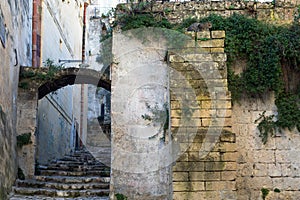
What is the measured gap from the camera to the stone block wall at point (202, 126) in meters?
6.50

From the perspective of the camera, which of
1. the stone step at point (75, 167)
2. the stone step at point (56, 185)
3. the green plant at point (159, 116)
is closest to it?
the green plant at point (159, 116)

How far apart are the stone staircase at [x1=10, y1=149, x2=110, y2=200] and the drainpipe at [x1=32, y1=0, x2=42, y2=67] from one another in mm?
3151

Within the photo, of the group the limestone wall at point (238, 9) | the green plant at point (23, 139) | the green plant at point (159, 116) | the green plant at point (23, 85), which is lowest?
the green plant at point (23, 139)

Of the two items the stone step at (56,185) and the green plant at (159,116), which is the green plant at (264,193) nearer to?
the green plant at (159,116)

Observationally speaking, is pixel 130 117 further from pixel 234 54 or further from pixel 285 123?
pixel 285 123

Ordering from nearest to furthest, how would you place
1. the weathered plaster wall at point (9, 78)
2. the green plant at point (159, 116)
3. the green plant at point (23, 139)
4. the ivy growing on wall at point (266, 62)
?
the weathered plaster wall at point (9, 78), the ivy growing on wall at point (266, 62), the green plant at point (159, 116), the green plant at point (23, 139)

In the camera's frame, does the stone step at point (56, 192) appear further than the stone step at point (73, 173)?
No

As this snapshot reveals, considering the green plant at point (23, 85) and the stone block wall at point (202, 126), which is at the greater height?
the green plant at point (23, 85)

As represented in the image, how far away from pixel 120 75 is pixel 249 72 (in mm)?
2705

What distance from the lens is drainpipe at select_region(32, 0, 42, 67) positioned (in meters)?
13.0

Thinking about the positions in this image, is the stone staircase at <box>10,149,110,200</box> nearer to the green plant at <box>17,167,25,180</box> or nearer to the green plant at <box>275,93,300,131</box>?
the green plant at <box>17,167,25,180</box>

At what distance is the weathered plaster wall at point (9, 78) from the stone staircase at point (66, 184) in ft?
1.43

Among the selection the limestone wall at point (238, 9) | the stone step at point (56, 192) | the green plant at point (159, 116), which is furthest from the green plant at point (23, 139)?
the limestone wall at point (238, 9)

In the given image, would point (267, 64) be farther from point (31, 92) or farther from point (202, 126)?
point (31, 92)
